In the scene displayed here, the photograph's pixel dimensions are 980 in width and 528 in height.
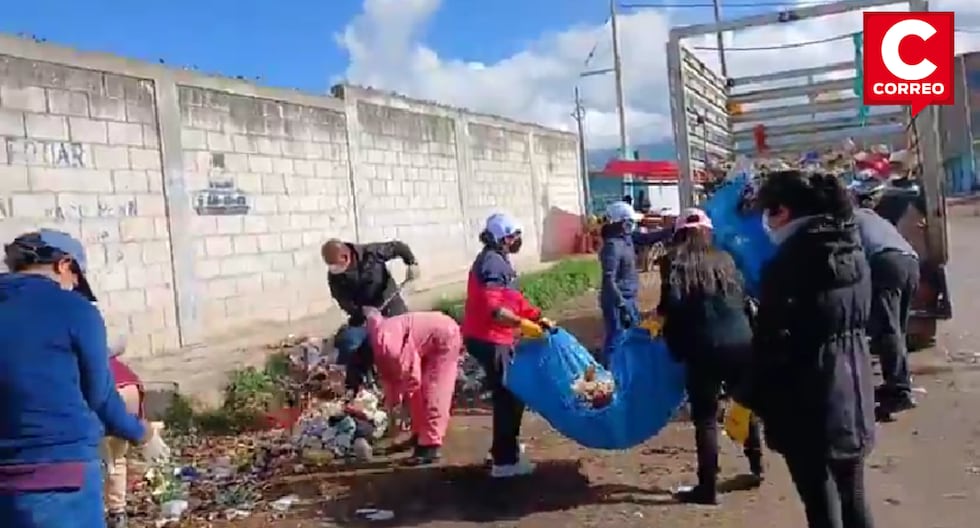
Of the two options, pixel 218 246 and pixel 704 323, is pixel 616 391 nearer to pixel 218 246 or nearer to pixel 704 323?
pixel 704 323

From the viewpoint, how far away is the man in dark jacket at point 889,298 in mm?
7297

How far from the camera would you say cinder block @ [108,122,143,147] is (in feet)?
28.6

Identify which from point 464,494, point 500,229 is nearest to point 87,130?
point 500,229

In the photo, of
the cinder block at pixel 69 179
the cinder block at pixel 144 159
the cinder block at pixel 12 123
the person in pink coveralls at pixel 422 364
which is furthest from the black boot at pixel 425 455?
the cinder block at pixel 144 159

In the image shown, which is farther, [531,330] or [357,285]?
[357,285]

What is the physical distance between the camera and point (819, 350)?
3.95 meters

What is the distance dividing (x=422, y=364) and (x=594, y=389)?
126 centimetres

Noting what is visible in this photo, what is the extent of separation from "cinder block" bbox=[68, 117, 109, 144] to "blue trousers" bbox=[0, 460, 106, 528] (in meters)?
5.37

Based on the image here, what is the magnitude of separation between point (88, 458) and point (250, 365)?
539 cm

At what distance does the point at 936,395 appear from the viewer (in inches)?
315

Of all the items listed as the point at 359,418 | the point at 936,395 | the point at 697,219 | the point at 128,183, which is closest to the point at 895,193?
the point at 936,395

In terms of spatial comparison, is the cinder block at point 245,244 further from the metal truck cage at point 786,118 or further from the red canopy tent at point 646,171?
the red canopy tent at point 646,171

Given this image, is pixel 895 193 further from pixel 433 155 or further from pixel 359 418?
pixel 433 155

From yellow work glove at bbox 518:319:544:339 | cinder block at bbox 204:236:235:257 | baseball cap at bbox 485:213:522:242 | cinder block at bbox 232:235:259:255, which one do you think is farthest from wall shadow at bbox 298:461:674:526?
cinder block at bbox 232:235:259:255
